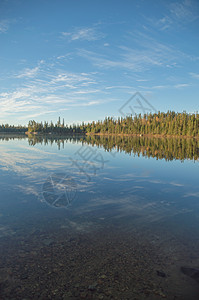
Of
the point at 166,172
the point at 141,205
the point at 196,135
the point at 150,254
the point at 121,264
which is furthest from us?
the point at 196,135

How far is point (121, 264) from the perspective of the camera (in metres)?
7.59

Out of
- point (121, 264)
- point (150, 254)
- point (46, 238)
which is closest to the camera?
point (121, 264)

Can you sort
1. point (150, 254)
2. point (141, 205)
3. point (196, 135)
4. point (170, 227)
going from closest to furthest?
1. point (150, 254)
2. point (170, 227)
3. point (141, 205)
4. point (196, 135)

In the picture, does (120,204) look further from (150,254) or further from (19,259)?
(19,259)

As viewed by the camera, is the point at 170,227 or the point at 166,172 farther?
the point at 166,172

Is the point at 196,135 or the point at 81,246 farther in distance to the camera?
the point at 196,135

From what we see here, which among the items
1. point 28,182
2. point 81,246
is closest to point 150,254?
point 81,246

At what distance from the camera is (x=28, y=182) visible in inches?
770

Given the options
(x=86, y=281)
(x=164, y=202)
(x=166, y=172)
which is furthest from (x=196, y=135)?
(x=86, y=281)

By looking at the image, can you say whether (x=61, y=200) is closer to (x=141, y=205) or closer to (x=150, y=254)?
(x=141, y=205)

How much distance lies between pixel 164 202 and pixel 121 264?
8.79 m

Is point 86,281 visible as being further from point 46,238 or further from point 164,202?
point 164,202

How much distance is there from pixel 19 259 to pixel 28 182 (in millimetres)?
12516

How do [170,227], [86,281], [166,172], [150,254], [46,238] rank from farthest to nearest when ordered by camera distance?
1. [166,172]
2. [170,227]
3. [46,238]
4. [150,254]
5. [86,281]
